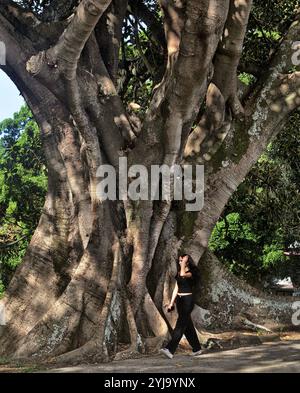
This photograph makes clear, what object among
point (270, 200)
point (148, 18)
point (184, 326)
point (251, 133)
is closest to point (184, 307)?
point (184, 326)

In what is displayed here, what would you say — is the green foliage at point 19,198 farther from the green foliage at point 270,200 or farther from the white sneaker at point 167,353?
the white sneaker at point 167,353

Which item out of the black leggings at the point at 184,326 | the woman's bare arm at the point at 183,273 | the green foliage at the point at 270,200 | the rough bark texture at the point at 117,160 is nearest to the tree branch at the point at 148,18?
the rough bark texture at the point at 117,160

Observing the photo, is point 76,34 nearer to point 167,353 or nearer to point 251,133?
point 251,133

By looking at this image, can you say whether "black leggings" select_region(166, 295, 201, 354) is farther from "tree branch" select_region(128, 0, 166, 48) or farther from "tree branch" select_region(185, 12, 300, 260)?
"tree branch" select_region(128, 0, 166, 48)

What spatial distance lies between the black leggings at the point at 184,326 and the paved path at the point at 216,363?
158mm

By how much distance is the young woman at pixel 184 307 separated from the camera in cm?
702

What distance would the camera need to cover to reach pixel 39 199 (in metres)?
15.7

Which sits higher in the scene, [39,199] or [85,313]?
[39,199]

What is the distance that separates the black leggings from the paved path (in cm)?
16

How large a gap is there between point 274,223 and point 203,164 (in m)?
6.24

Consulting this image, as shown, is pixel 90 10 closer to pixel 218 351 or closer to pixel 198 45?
pixel 198 45

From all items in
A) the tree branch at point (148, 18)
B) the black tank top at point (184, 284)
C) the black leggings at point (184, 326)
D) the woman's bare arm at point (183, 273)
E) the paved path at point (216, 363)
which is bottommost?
the paved path at point (216, 363)

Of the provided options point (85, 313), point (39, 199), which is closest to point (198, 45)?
point (85, 313)

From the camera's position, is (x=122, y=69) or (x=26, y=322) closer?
(x=26, y=322)
